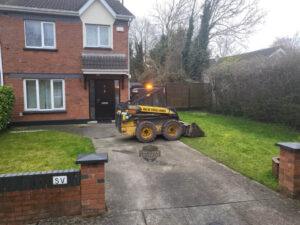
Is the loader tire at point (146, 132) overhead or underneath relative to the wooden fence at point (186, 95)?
underneath

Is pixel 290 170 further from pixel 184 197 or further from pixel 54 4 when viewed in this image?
pixel 54 4

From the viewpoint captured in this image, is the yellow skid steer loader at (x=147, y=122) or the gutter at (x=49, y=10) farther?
the gutter at (x=49, y=10)

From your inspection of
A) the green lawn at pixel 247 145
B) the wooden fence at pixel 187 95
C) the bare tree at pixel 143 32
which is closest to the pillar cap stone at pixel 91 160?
the green lawn at pixel 247 145

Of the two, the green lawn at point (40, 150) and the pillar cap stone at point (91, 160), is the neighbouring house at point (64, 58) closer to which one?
the green lawn at point (40, 150)

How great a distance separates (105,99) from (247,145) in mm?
7262

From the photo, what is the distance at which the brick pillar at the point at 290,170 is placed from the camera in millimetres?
3383

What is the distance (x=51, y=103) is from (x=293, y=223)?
10.4 metres

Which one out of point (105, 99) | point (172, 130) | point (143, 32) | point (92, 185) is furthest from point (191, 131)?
point (143, 32)

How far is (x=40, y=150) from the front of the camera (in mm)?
6105

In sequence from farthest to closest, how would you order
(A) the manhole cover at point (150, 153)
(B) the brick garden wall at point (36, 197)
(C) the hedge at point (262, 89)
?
(C) the hedge at point (262, 89) < (A) the manhole cover at point (150, 153) < (B) the brick garden wall at point (36, 197)

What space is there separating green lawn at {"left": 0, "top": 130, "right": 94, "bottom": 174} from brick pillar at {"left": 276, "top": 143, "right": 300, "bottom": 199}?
420 centimetres

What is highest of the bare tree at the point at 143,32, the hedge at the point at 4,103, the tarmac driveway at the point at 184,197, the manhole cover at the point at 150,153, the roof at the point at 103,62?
the bare tree at the point at 143,32

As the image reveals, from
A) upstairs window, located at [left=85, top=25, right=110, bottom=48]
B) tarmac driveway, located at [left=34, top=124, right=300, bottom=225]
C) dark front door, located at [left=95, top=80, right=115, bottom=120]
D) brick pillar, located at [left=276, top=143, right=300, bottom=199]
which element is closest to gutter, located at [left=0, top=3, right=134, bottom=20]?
upstairs window, located at [left=85, top=25, right=110, bottom=48]

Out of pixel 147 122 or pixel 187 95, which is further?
pixel 187 95
